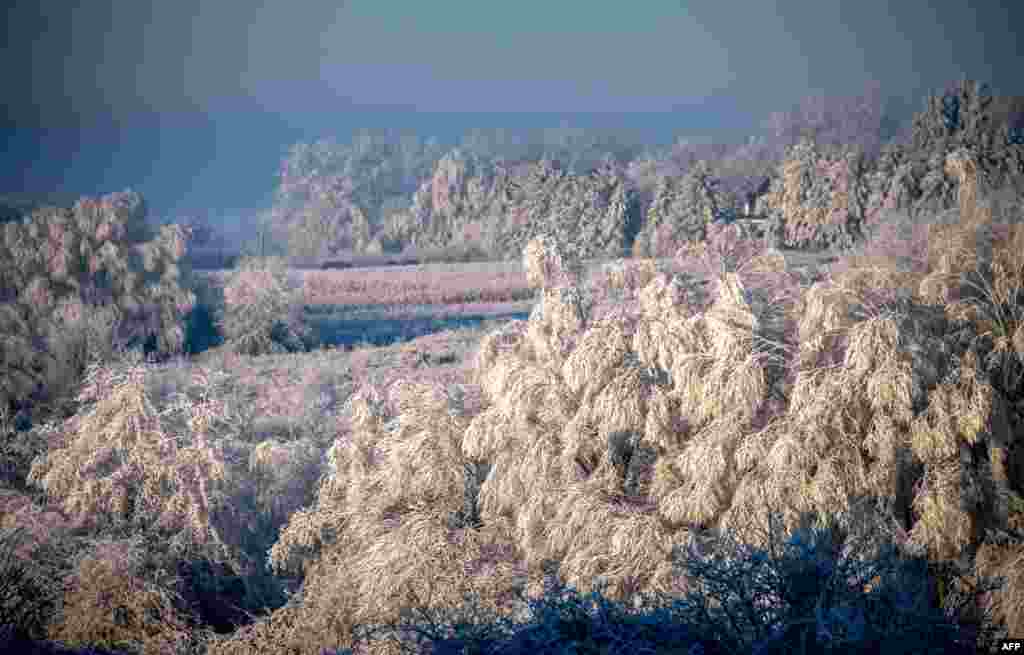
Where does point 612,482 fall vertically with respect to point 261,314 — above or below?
above

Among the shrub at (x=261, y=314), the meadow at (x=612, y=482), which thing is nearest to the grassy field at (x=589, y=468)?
the meadow at (x=612, y=482)

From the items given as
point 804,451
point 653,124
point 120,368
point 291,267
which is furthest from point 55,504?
point 653,124

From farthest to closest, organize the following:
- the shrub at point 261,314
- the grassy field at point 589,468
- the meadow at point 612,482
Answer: the shrub at point 261,314 < the grassy field at point 589,468 < the meadow at point 612,482

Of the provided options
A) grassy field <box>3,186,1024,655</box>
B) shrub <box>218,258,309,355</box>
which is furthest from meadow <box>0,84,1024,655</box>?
shrub <box>218,258,309,355</box>

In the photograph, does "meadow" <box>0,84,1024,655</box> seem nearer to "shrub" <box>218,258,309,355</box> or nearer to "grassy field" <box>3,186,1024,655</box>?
"grassy field" <box>3,186,1024,655</box>

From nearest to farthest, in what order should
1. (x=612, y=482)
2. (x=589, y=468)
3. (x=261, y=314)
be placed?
(x=612, y=482) → (x=589, y=468) → (x=261, y=314)

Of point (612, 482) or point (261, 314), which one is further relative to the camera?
point (261, 314)

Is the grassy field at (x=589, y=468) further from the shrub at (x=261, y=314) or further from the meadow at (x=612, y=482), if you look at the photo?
the shrub at (x=261, y=314)

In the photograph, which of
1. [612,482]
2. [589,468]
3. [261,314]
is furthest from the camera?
[261,314]

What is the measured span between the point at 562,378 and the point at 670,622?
209 inches

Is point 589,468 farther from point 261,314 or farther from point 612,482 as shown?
point 261,314

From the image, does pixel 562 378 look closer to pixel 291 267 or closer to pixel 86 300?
pixel 86 300

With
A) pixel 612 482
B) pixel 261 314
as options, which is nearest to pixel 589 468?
pixel 612 482

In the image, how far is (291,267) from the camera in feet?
91.5
